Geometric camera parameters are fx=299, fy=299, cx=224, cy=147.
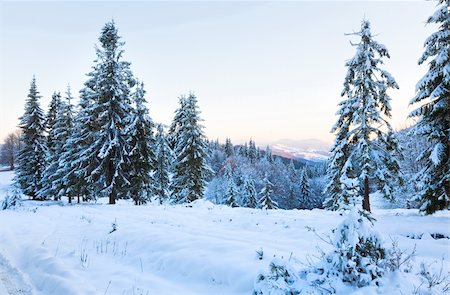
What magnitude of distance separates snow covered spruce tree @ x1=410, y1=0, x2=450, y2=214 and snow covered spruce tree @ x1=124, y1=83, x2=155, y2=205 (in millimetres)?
19355

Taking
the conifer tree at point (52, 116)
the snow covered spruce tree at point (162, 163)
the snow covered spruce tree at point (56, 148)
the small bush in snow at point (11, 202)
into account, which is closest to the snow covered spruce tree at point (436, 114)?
the small bush in snow at point (11, 202)

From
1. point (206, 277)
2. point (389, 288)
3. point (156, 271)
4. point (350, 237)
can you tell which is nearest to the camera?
point (389, 288)

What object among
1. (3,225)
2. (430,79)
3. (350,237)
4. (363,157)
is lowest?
(3,225)

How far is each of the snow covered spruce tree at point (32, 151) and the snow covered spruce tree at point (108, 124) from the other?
50.1ft

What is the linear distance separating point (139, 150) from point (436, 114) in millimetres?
20376

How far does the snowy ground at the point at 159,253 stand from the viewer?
584cm

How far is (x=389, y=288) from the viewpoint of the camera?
431 cm

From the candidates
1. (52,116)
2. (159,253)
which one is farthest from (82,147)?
(159,253)

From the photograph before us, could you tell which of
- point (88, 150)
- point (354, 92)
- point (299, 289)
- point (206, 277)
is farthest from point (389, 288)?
point (88, 150)

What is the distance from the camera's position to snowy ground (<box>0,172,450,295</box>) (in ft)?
19.2

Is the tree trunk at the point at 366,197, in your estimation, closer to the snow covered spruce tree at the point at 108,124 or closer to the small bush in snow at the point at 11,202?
the snow covered spruce tree at the point at 108,124

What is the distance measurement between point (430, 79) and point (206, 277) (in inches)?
534

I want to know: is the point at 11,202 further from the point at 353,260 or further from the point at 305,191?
the point at 305,191

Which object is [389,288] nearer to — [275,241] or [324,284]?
[324,284]
